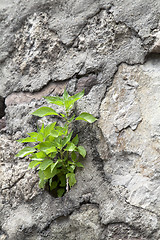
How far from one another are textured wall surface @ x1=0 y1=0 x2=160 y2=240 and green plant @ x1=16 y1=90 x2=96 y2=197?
5 centimetres

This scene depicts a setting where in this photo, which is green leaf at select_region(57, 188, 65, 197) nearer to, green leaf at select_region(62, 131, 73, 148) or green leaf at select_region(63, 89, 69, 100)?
green leaf at select_region(62, 131, 73, 148)

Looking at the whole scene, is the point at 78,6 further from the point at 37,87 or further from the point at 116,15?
the point at 37,87

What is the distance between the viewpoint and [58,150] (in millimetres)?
1054

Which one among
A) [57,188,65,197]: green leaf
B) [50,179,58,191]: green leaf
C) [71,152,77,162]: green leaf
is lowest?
[57,188,65,197]: green leaf

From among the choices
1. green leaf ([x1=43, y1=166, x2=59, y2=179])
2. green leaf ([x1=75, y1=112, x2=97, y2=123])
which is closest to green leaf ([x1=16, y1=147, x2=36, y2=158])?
green leaf ([x1=43, y1=166, x2=59, y2=179])

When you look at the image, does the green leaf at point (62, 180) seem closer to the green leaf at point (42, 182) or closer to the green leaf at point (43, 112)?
the green leaf at point (42, 182)

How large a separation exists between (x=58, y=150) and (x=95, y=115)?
21 cm

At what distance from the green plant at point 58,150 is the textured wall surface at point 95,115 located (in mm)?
46

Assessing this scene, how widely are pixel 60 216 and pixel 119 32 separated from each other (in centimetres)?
79

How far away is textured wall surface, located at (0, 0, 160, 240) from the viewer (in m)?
0.94

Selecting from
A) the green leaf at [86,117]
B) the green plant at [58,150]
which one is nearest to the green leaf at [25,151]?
the green plant at [58,150]

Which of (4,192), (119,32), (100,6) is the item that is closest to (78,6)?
(100,6)

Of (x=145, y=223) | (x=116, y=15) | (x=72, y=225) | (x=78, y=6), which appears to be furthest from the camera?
(x=78, y=6)

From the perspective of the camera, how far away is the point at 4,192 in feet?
3.87
